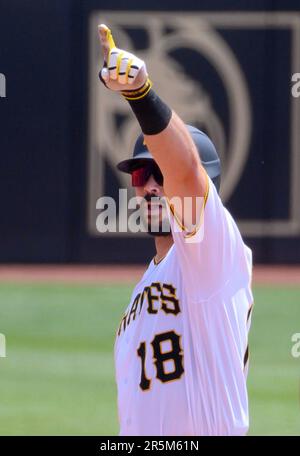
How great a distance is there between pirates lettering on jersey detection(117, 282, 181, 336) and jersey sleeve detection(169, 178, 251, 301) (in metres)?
0.09

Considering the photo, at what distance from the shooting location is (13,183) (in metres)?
14.7

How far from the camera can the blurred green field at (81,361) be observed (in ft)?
23.1

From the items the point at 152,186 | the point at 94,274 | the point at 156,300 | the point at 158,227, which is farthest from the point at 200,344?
the point at 94,274

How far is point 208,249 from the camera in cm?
275

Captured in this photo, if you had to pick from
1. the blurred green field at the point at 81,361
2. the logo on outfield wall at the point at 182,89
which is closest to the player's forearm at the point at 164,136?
the blurred green field at the point at 81,361

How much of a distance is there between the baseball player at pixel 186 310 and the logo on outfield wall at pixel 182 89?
11.6 meters

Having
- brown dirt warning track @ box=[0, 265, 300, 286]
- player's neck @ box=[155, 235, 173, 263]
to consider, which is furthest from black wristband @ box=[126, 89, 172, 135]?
brown dirt warning track @ box=[0, 265, 300, 286]

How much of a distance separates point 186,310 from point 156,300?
0.39 ft

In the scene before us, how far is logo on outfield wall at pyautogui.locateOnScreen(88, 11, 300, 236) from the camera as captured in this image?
14.7 metres

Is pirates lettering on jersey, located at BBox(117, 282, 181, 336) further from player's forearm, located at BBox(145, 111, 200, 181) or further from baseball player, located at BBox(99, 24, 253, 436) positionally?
player's forearm, located at BBox(145, 111, 200, 181)

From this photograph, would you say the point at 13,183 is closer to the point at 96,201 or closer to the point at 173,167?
the point at 96,201

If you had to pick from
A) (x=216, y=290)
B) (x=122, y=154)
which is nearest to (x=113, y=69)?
(x=216, y=290)

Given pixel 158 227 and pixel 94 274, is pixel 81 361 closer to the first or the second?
pixel 94 274

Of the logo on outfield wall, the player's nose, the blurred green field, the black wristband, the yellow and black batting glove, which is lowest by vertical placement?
the blurred green field
